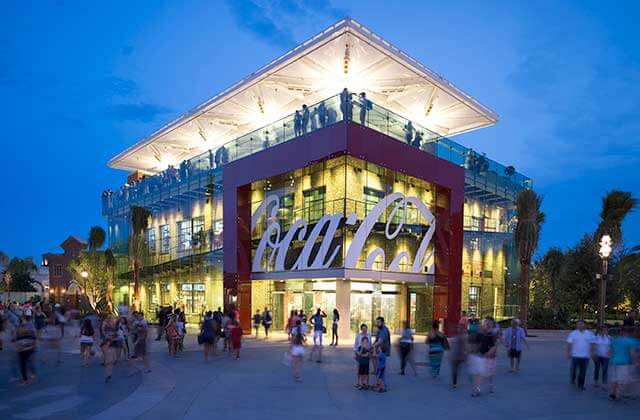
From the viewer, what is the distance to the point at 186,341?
923 inches

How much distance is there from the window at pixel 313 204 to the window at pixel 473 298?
490 inches

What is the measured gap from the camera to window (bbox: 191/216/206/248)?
32.7 meters

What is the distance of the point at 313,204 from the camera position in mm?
24703

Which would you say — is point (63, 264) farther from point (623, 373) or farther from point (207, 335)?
point (623, 373)

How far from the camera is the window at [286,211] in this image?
25875mm

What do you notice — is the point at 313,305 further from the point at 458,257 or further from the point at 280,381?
the point at 280,381

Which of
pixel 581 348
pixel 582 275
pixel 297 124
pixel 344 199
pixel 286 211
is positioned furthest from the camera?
pixel 582 275

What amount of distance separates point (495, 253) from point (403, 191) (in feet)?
35.6

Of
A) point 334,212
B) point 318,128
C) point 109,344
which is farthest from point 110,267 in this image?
point 109,344

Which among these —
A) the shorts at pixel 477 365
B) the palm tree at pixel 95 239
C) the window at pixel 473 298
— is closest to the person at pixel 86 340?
the shorts at pixel 477 365

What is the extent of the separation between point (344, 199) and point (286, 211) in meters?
4.61

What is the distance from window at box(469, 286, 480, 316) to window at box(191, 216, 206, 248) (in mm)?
17732

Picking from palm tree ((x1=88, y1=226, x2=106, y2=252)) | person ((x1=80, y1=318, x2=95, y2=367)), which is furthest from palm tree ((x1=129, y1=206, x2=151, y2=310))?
person ((x1=80, y1=318, x2=95, y2=367))

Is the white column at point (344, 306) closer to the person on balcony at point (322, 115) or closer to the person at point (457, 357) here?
the person on balcony at point (322, 115)
